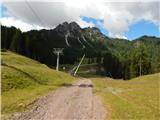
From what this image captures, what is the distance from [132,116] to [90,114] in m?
3.07

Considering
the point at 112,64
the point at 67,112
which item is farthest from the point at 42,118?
the point at 112,64

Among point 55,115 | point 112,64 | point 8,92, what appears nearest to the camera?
point 55,115

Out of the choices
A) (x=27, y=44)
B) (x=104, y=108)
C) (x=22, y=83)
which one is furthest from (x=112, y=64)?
(x=104, y=108)

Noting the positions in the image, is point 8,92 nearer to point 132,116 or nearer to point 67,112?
point 67,112

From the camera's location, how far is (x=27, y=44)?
14938 centimetres

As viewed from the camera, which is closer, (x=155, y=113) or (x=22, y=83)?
(x=155, y=113)

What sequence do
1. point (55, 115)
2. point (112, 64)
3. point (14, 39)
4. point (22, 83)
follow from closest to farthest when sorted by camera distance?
point (55, 115), point (22, 83), point (14, 39), point (112, 64)

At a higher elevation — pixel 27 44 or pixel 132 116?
pixel 27 44

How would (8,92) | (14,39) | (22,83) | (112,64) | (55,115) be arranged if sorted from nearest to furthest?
1. (55,115)
2. (8,92)
3. (22,83)
4. (14,39)
5. (112,64)

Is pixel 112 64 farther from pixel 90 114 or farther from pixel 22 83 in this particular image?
pixel 90 114

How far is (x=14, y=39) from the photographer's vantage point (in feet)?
456

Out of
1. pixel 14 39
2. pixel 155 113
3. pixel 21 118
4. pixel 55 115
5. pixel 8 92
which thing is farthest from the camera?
pixel 14 39

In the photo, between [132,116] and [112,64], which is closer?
[132,116]

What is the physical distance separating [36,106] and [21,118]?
17.5 ft
